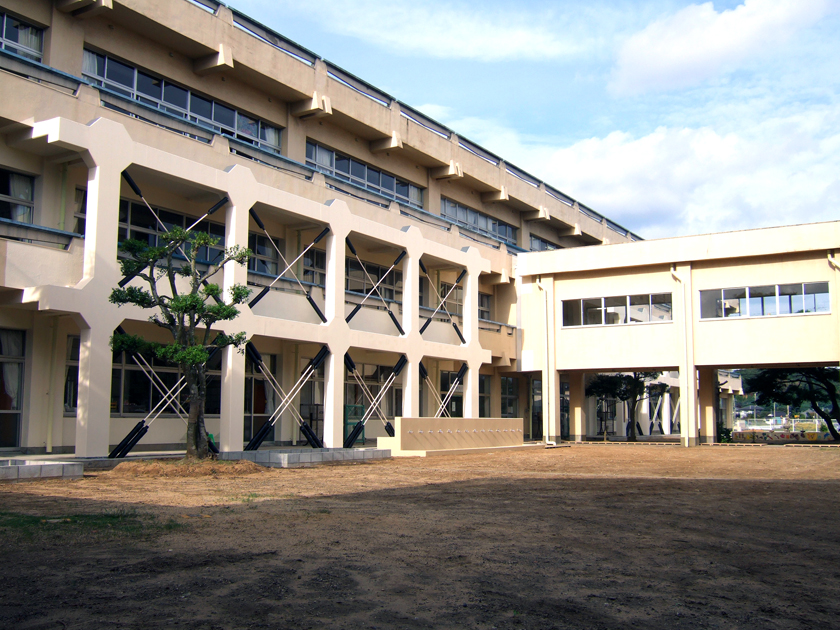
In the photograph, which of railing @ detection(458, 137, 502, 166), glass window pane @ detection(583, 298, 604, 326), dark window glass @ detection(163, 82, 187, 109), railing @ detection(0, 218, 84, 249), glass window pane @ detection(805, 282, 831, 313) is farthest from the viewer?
railing @ detection(458, 137, 502, 166)

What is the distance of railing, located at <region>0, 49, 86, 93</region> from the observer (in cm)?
1695

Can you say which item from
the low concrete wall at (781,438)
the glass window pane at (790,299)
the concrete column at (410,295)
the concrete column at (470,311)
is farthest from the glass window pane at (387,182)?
the low concrete wall at (781,438)

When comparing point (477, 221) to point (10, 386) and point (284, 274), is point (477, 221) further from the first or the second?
point (10, 386)

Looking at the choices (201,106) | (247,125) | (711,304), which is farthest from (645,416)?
(201,106)

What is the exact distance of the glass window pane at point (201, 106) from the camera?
2467 centimetres

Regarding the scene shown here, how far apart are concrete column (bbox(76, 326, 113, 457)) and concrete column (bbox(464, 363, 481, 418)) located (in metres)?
16.2

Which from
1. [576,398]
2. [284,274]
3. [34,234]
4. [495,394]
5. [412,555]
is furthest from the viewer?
[495,394]

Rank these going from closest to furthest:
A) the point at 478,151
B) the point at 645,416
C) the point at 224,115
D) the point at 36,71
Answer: the point at 36,71 → the point at 224,115 → the point at 478,151 → the point at 645,416

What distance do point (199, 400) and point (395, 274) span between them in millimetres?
15601

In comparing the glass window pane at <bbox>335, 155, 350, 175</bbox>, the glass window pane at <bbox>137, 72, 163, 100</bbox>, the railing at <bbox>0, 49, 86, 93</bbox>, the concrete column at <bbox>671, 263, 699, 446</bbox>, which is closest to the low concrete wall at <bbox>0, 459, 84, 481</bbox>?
the railing at <bbox>0, 49, 86, 93</bbox>

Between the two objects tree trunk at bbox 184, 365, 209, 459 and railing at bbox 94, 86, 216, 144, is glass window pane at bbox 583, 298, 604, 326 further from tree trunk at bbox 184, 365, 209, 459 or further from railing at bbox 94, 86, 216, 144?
tree trunk at bbox 184, 365, 209, 459

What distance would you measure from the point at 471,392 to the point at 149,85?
53.8 ft

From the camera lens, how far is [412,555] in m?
7.39

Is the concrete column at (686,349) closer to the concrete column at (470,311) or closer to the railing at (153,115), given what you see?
the concrete column at (470,311)
